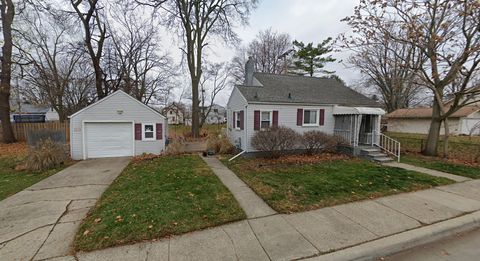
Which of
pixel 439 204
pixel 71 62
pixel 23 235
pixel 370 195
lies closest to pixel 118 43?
pixel 71 62

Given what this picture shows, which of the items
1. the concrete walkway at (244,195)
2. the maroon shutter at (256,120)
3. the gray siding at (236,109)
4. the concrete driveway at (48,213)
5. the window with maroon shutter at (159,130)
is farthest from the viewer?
the window with maroon shutter at (159,130)

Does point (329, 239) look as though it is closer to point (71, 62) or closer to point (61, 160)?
point (61, 160)

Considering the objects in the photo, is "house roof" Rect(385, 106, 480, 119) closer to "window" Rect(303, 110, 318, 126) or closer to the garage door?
"window" Rect(303, 110, 318, 126)

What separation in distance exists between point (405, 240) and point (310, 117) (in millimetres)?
9290

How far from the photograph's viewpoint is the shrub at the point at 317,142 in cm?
1065

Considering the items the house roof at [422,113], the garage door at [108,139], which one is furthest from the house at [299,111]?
the house roof at [422,113]

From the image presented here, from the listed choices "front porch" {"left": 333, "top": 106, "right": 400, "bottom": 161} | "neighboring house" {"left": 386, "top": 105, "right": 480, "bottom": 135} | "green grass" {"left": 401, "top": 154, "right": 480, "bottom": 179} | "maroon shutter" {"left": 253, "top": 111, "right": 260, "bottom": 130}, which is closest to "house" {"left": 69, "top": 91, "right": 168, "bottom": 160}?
"maroon shutter" {"left": 253, "top": 111, "right": 260, "bottom": 130}

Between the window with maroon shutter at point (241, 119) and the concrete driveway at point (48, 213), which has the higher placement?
the window with maroon shutter at point (241, 119)

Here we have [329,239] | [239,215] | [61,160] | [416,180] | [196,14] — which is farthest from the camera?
[196,14]

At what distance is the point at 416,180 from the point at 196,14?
65.2 ft

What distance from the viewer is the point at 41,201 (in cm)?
500

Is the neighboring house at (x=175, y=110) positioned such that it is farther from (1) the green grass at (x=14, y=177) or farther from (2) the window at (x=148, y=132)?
(1) the green grass at (x=14, y=177)

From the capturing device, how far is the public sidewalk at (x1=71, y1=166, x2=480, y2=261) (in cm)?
294

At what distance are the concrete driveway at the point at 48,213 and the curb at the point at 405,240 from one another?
4.14m
